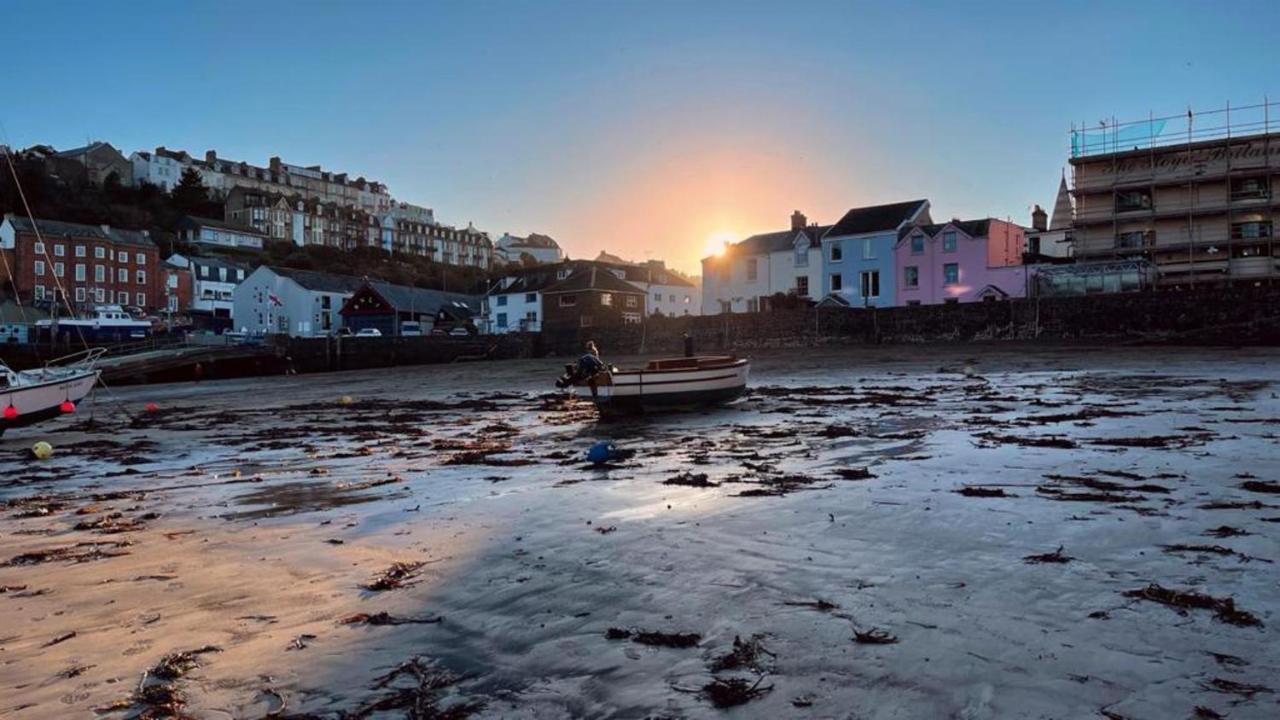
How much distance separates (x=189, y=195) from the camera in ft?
453

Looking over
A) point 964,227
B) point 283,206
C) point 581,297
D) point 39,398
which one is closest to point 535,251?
point 283,206

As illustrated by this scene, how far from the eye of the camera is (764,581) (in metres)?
5.50

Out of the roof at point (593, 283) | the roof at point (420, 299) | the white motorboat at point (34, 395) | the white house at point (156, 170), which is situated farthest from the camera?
the white house at point (156, 170)

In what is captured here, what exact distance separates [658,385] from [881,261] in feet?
160

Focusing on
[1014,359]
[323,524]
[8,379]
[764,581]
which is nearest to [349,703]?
[764,581]

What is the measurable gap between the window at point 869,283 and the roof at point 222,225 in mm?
112864

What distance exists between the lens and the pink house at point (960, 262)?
54875 mm

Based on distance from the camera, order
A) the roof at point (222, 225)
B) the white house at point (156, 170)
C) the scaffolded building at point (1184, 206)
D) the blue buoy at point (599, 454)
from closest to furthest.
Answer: the blue buoy at point (599, 454)
the scaffolded building at point (1184, 206)
the roof at point (222, 225)
the white house at point (156, 170)

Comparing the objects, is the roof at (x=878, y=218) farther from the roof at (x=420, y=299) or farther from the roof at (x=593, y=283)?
the roof at (x=420, y=299)

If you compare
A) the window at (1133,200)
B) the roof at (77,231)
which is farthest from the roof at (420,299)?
the window at (1133,200)

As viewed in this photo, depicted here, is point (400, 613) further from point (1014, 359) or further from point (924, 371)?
point (1014, 359)

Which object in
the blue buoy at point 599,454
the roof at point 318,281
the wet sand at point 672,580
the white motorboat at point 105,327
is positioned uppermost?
the roof at point 318,281

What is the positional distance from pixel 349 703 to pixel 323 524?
14.9ft

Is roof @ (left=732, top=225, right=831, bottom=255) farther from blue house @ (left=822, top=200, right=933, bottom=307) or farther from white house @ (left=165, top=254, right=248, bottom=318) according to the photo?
white house @ (left=165, top=254, right=248, bottom=318)
